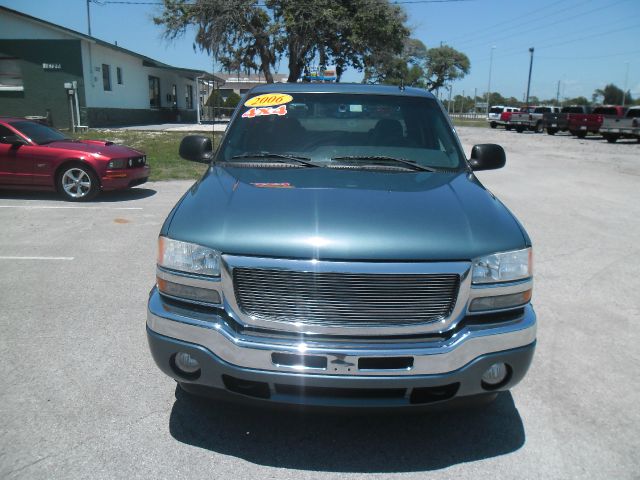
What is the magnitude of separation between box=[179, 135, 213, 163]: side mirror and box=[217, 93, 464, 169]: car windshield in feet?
0.91

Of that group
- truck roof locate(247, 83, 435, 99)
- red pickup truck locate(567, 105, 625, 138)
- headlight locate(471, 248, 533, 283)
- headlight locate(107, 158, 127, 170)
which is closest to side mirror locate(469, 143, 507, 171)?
truck roof locate(247, 83, 435, 99)

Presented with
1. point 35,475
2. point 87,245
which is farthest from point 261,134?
point 87,245

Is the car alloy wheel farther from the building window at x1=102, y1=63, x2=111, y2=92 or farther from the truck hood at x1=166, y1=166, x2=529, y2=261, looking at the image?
the building window at x1=102, y1=63, x2=111, y2=92

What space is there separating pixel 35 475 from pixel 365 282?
71.0 inches

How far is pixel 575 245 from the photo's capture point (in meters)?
7.11

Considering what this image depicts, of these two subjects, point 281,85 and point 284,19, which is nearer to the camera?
point 281,85

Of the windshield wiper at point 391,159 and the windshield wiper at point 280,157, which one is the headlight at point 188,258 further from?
the windshield wiper at point 391,159

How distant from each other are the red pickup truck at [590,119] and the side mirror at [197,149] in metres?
30.4

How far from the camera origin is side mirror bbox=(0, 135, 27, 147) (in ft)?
31.0

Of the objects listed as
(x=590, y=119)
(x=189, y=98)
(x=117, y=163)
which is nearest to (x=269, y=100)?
(x=117, y=163)

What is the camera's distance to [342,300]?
7.82ft

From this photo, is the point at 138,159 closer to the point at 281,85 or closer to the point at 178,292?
the point at 281,85

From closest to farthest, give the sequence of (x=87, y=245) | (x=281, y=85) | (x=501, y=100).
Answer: (x=281, y=85) → (x=87, y=245) → (x=501, y=100)

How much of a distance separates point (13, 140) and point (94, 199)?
1.69m
